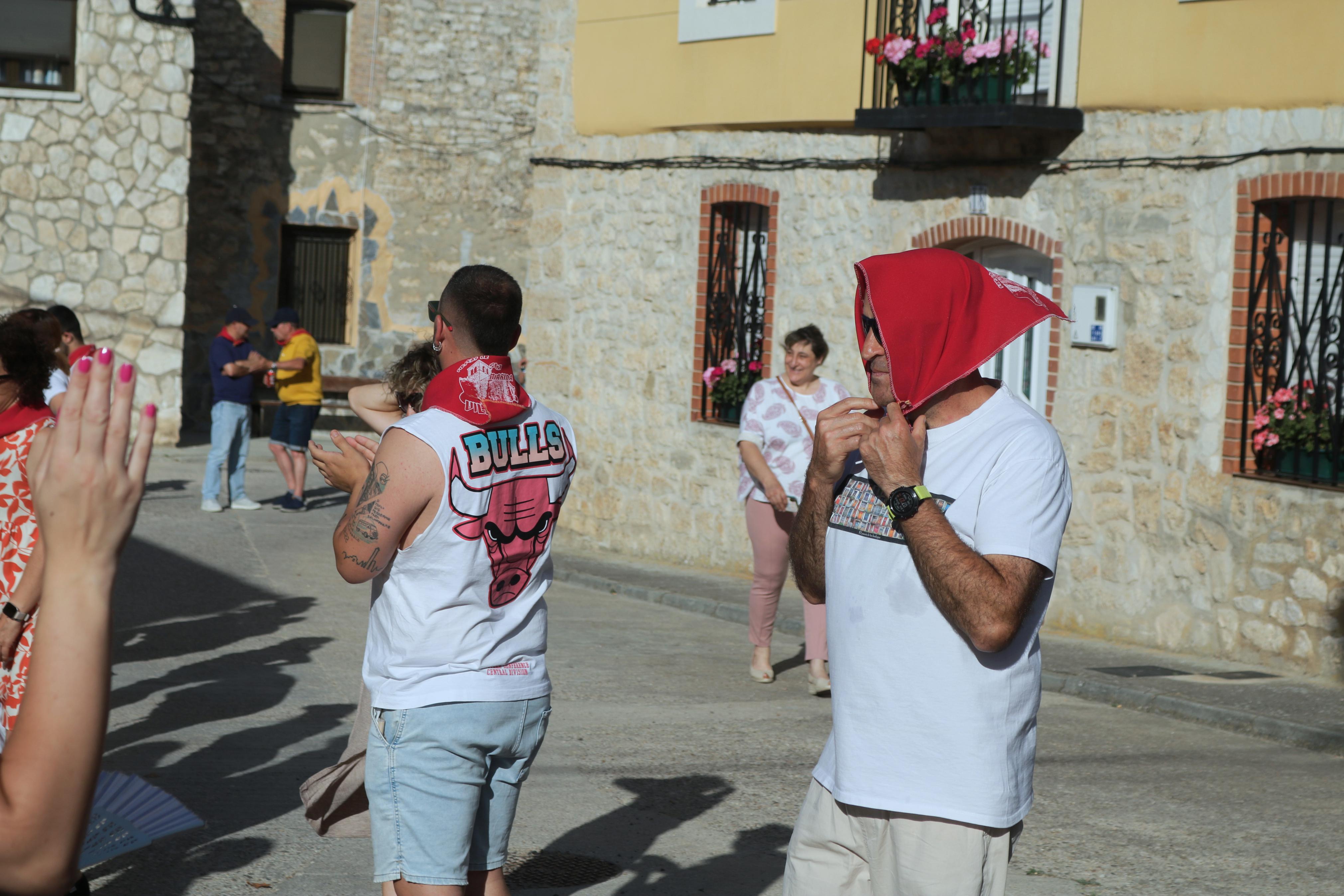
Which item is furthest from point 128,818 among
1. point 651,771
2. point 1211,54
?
point 1211,54

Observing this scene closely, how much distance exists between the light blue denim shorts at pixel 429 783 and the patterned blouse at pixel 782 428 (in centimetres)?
461

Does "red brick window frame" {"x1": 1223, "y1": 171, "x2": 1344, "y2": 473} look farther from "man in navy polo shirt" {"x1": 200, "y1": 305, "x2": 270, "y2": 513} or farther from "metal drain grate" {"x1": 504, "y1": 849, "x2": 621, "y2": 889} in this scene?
"man in navy polo shirt" {"x1": 200, "y1": 305, "x2": 270, "y2": 513}

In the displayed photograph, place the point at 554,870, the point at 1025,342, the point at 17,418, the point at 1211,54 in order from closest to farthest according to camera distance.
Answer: the point at 17,418 < the point at 554,870 < the point at 1211,54 < the point at 1025,342

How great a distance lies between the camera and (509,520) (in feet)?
11.9

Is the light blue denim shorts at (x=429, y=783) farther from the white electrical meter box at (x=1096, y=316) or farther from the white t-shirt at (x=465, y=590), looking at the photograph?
the white electrical meter box at (x=1096, y=316)

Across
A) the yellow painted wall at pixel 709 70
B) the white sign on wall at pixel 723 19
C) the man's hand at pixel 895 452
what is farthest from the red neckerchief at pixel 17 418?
the white sign on wall at pixel 723 19

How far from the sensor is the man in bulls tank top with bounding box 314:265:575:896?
3451 millimetres

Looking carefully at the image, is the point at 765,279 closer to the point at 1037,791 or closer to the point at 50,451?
the point at 1037,791

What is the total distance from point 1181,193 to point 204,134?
51.4ft

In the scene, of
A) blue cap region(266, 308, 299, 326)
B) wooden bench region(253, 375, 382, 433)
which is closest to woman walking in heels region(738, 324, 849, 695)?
blue cap region(266, 308, 299, 326)

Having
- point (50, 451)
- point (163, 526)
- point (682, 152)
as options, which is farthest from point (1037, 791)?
A: point (163, 526)

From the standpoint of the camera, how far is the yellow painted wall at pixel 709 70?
39.9ft

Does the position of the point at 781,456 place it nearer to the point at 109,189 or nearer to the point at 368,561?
the point at 368,561

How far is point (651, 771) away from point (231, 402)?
877 centimetres
